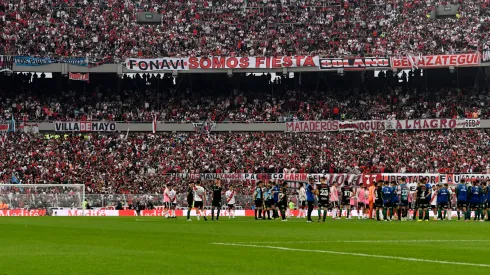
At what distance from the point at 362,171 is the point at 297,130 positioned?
986 cm

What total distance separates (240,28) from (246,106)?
700cm

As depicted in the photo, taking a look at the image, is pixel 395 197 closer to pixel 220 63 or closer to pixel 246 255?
pixel 246 255

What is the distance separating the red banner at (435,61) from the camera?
229 feet

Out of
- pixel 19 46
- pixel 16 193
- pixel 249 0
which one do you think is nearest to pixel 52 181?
pixel 16 193

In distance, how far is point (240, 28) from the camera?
7644 centimetres

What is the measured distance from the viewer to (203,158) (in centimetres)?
6675

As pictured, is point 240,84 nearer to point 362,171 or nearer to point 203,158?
point 203,158

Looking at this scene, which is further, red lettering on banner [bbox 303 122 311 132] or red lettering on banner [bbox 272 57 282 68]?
red lettering on banner [bbox 272 57 282 68]

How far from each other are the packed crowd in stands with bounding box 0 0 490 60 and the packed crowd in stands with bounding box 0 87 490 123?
14.2 ft

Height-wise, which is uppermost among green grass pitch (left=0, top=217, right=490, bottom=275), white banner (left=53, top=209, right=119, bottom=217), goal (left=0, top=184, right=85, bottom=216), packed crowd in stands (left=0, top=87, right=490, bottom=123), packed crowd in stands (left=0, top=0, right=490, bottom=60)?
packed crowd in stands (left=0, top=0, right=490, bottom=60)

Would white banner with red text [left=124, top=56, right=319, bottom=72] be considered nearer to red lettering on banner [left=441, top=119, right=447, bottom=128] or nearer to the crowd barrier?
red lettering on banner [left=441, top=119, right=447, bottom=128]

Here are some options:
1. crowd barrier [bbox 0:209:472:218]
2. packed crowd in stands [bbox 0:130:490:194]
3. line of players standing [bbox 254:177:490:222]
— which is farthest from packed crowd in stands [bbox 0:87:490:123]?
line of players standing [bbox 254:177:490:222]

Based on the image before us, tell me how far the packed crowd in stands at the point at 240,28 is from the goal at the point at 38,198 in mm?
20399

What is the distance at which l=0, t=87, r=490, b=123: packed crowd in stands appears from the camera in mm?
73000
